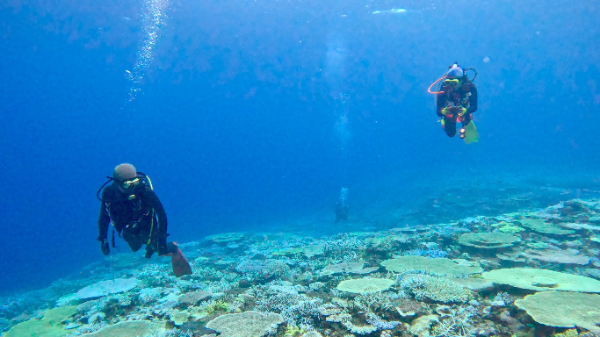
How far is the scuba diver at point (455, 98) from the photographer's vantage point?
6.97 m

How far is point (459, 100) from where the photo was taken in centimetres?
719

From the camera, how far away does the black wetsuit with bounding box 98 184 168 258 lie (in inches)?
199

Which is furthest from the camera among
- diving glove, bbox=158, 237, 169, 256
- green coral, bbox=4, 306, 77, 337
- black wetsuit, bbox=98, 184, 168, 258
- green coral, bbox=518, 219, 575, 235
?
green coral, bbox=518, 219, 575, 235

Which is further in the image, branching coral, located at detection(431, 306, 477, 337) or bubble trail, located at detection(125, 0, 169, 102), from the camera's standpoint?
bubble trail, located at detection(125, 0, 169, 102)

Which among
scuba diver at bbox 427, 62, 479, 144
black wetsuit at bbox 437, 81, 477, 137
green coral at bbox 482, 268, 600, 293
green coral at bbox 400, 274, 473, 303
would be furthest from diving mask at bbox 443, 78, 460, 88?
green coral at bbox 400, 274, 473, 303

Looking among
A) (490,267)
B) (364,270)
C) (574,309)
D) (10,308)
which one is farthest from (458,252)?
(10,308)

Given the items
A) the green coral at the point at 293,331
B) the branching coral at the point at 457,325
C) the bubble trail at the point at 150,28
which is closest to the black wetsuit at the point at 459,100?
the branching coral at the point at 457,325

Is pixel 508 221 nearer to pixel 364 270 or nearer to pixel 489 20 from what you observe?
pixel 364 270

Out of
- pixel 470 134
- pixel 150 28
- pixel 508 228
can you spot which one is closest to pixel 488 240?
pixel 508 228

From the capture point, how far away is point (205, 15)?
49.7 meters

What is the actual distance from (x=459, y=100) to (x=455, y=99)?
0.12m

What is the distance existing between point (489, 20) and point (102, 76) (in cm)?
10308

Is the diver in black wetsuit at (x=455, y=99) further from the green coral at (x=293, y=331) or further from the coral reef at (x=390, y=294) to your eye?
the green coral at (x=293, y=331)

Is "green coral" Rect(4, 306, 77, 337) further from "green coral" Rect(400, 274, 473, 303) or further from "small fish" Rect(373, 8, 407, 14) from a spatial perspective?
"small fish" Rect(373, 8, 407, 14)
